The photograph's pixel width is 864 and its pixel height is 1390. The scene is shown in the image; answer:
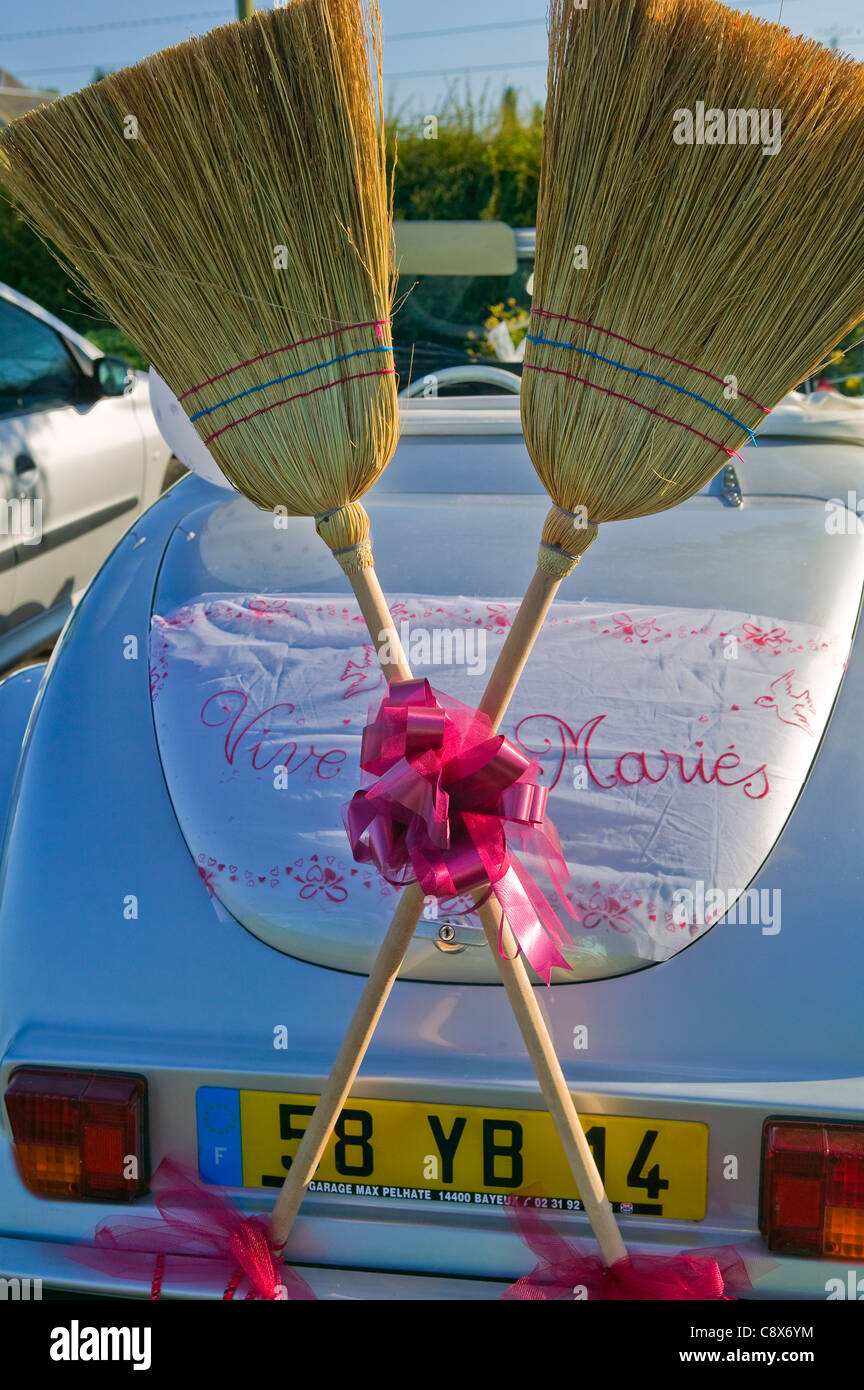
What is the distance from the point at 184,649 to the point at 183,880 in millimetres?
465

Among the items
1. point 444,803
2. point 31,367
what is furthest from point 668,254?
point 31,367

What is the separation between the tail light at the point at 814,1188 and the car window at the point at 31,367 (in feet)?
13.2

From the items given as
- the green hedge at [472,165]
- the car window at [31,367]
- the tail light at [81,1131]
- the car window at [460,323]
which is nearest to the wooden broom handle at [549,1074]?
the tail light at [81,1131]

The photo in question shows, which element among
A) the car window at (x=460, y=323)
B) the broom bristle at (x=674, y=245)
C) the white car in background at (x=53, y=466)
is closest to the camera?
the broom bristle at (x=674, y=245)

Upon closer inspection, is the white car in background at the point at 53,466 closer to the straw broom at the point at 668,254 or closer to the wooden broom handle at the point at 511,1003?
the wooden broom handle at the point at 511,1003

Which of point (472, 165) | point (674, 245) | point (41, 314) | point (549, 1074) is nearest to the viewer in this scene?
point (674, 245)

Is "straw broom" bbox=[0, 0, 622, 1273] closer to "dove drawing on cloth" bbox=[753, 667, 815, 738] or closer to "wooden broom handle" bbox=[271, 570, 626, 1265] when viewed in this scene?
"wooden broom handle" bbox=[271, 570, 626, 1265]

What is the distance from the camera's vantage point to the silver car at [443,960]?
1.42m

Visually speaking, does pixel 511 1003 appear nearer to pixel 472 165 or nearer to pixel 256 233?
pixel 256 233

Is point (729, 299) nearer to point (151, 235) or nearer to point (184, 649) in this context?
point (151, 235)

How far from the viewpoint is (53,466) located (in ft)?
14.7

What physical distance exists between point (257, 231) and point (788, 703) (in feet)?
3.33

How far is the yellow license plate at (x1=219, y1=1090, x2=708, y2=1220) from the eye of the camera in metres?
1.42

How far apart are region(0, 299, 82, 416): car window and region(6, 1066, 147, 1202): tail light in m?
3.48
